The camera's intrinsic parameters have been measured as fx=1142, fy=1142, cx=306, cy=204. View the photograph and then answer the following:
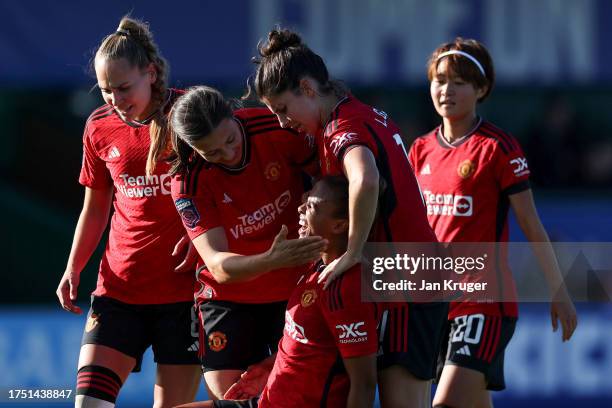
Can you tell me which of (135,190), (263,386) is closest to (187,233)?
(135,190)

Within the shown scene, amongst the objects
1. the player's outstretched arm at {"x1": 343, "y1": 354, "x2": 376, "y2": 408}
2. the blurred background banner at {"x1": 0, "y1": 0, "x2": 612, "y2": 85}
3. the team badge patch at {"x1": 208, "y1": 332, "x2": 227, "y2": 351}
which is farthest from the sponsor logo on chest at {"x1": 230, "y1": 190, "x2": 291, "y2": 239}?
the blurred background banner at {"x1": 0, "y1": 0, "x2": 612, "y2": 85}

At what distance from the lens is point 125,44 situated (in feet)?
14.5

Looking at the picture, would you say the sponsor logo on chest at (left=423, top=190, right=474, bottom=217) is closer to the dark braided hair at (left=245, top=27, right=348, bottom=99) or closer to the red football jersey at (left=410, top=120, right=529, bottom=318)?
the red football jersey at (left=410, top=120, right=529, bottom=318)

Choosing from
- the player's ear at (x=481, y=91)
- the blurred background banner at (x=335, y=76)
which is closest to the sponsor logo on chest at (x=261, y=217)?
the player's ear at (x=481, y=91)

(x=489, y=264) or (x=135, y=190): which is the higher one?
(x=135, y=190)

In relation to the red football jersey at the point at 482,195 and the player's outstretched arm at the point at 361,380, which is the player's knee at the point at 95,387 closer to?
the player's outstretched arm at the point at 361,380

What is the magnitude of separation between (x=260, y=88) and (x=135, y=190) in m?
0.87

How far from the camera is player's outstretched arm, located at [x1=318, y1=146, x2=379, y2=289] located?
3652mm

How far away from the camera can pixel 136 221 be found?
463 cm

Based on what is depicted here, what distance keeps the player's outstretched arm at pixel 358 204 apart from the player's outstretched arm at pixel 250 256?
0.10m

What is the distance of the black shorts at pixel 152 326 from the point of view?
4613mm

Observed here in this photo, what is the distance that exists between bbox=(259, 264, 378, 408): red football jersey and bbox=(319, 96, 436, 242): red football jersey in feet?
0.82

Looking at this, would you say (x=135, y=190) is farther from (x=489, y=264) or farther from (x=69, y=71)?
(x=69, y=71)

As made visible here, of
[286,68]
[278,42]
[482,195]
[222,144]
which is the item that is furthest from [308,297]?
[482,195]
